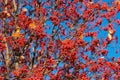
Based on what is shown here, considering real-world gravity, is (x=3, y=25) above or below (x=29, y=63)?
above

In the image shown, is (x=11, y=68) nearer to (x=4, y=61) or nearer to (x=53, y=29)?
(x=4, y=61)

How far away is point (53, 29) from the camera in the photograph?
2484 centimetres

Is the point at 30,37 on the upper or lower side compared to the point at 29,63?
upper

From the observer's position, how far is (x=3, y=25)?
24.6m

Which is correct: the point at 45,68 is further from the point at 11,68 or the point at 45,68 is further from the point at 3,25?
the point at 3,25

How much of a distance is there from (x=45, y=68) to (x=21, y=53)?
5.29 feet

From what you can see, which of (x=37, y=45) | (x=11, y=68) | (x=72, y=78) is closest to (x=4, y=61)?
(x=11, y=68)

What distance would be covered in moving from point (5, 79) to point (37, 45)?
2.77 m

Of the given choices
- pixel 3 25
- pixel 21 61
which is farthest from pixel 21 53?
pixel 3 25

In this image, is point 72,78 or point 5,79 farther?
point 72,78

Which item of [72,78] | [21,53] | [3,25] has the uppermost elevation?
[3,25]

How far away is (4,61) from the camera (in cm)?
2405

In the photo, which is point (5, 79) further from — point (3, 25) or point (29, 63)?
point (3, 25)

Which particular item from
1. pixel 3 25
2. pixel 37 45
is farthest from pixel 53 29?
pixel 3 25
